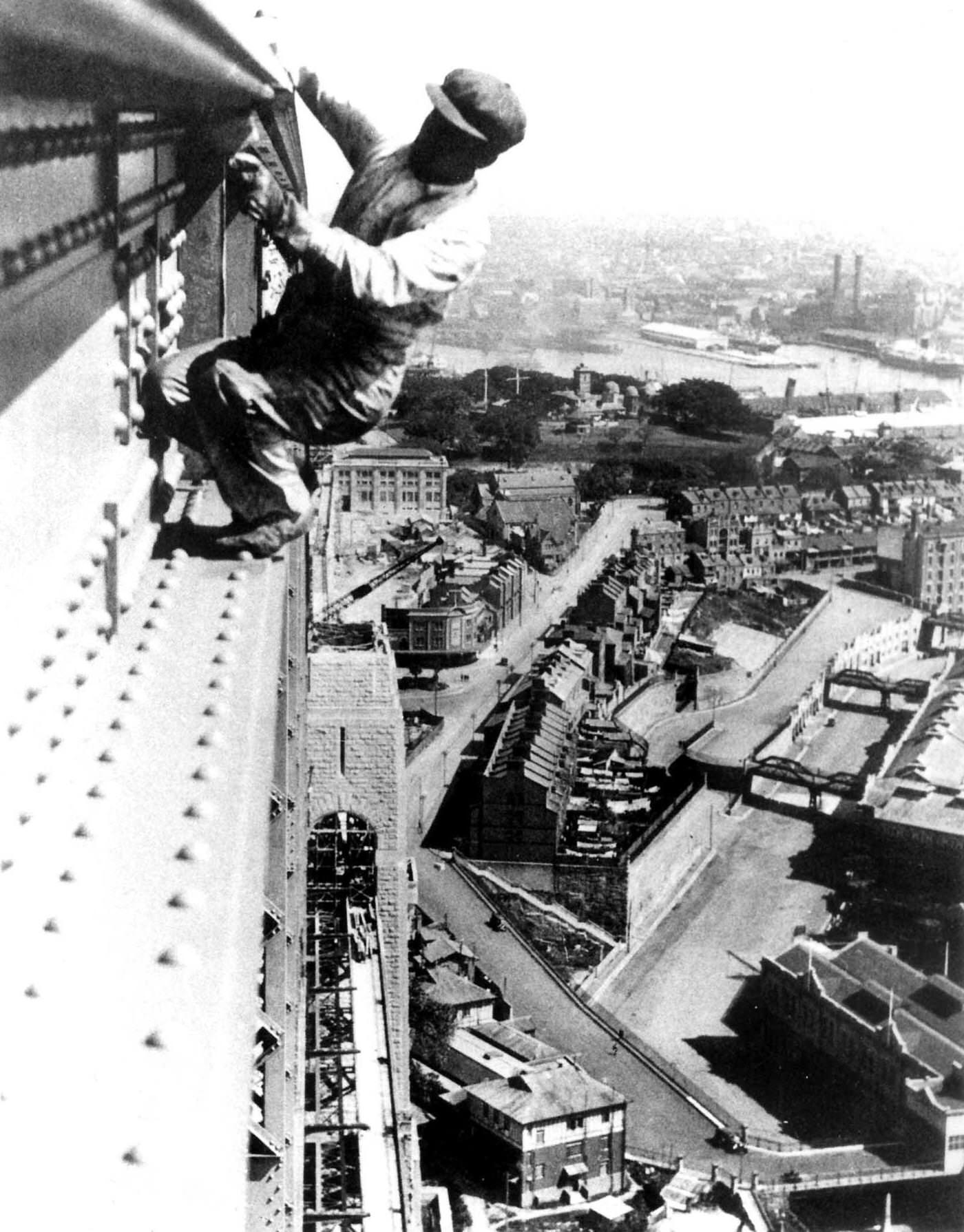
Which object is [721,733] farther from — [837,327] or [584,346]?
[837,327]

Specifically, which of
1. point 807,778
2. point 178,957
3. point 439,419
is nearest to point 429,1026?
point 807,778

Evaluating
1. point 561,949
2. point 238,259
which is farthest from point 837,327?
point 238,259

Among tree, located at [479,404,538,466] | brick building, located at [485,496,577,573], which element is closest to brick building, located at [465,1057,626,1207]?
brick building, located at [485,496,577,573]

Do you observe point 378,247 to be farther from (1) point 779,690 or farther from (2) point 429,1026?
(1) point 779,690

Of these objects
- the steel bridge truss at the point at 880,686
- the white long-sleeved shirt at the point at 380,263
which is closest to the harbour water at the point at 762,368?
the steel bridge truss at the point at 880,686

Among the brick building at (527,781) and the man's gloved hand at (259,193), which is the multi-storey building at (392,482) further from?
the man's gloved hand at (259,193)
